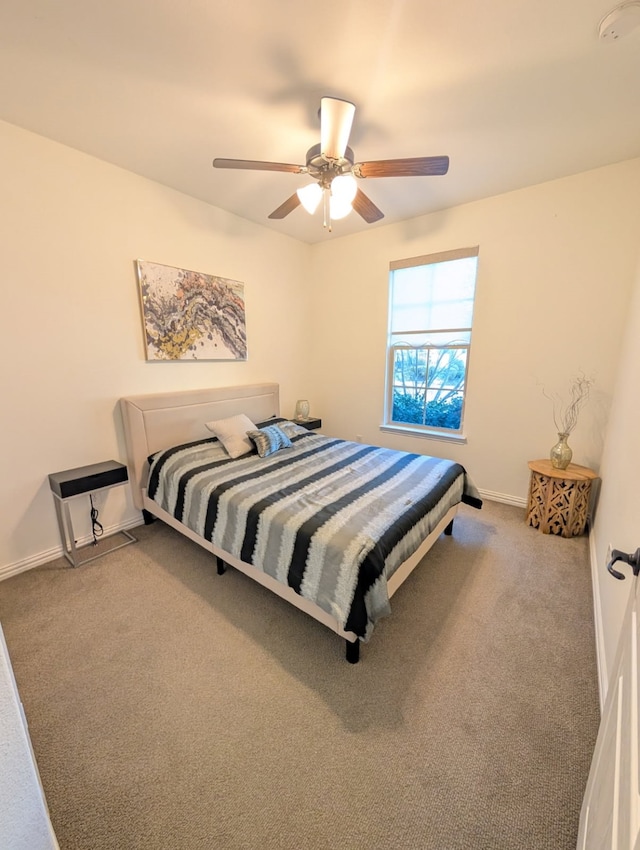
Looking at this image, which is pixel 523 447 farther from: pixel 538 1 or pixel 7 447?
pixel 7 447

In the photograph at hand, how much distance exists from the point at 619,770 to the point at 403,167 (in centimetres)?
238

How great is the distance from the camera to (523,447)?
3.09m

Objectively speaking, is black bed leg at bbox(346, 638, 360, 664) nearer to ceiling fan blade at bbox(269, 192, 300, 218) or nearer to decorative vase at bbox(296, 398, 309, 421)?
ceiling fan blade at bbox(269, 192, 300, 218)

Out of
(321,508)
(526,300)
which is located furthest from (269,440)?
(526,300)

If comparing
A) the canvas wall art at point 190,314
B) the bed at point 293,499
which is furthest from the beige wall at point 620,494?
the canvas wall art at point 190,314

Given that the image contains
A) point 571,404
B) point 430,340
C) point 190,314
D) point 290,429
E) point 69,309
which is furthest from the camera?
point 430,340

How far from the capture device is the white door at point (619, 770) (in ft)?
1.73

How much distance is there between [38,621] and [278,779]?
1.61m

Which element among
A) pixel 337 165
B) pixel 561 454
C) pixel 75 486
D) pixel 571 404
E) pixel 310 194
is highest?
pixel 337 165

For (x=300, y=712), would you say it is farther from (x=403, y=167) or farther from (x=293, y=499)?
(x=403, y=167)

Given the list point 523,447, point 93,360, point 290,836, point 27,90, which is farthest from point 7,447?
point 523,447

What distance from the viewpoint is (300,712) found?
1.41 m

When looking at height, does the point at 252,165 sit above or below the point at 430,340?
above

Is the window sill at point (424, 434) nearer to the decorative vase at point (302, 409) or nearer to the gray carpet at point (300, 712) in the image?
the decorative vase at point (302, 409)
